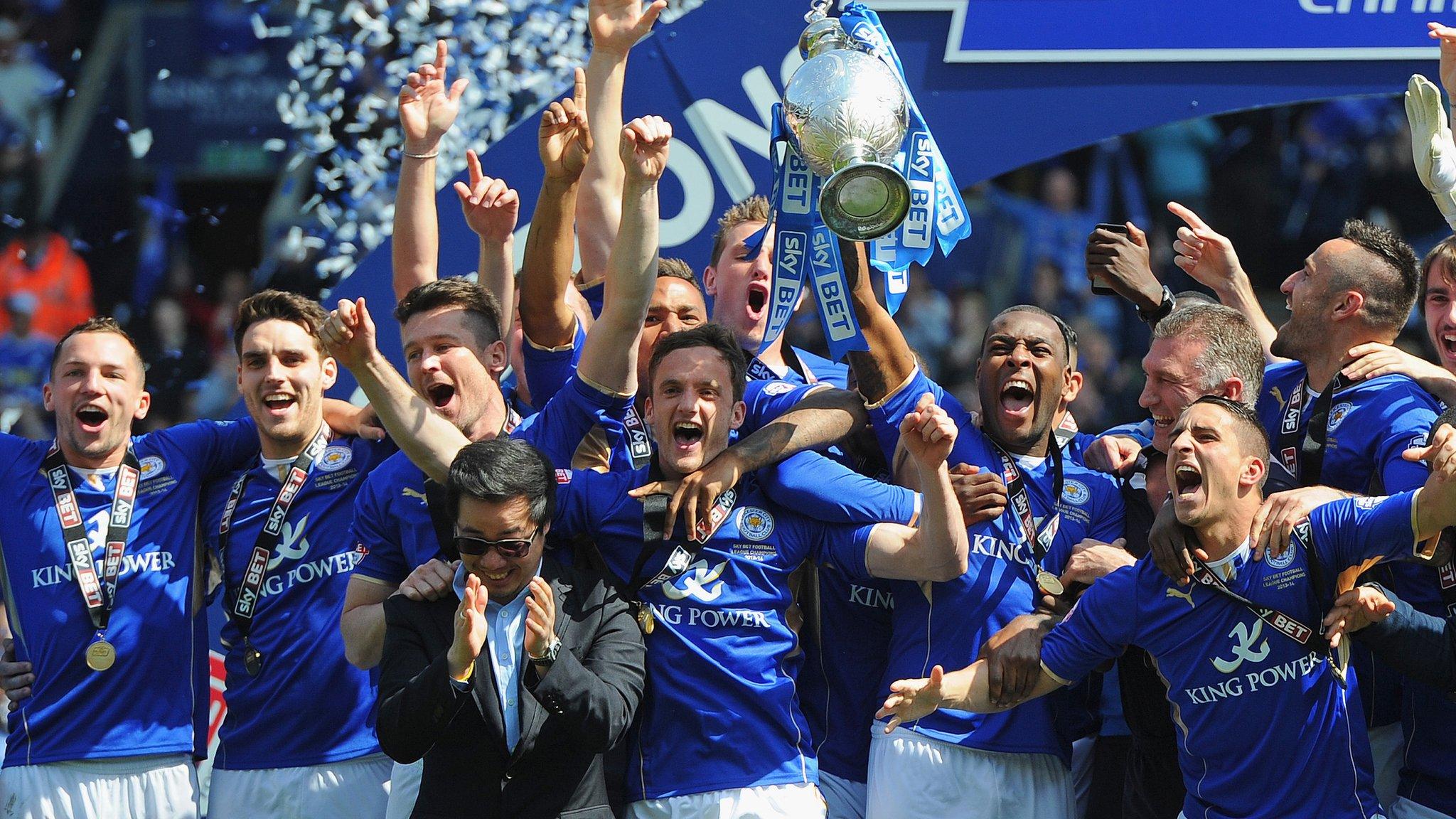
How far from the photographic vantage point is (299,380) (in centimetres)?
450

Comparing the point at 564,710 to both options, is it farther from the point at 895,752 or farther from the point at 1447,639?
the point at 1447,639

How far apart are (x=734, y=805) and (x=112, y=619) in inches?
76.9

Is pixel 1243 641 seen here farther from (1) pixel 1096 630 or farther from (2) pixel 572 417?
(2) pixel 572 417

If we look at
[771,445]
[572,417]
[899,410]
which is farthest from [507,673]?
[899,410]

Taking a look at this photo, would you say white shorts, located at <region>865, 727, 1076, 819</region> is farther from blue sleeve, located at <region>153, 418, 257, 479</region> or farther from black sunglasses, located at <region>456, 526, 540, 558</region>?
blue sleeve, located at <region>153, 418, 257, 479</region>

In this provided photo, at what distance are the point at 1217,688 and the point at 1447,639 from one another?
0.54m

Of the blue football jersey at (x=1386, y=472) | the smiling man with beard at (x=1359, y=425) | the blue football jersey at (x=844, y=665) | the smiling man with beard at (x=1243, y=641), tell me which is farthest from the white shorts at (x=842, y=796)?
the blue football jersey at (x=1386, y=472)

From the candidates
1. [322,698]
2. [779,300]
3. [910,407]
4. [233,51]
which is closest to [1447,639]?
[910,407]

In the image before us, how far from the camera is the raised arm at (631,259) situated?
12.7 ft

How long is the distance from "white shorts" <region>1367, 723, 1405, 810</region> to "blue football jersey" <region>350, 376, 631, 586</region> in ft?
7.04

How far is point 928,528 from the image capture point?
376 cm

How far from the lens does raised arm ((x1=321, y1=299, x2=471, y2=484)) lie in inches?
149

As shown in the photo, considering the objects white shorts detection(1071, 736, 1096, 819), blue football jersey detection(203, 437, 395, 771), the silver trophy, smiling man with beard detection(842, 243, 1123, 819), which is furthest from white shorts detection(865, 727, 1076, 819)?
blue football jersey detection(203, 437, 395, 771)

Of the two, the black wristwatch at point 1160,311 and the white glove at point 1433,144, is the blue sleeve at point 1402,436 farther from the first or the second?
the black wristwatch at point 1160,311
